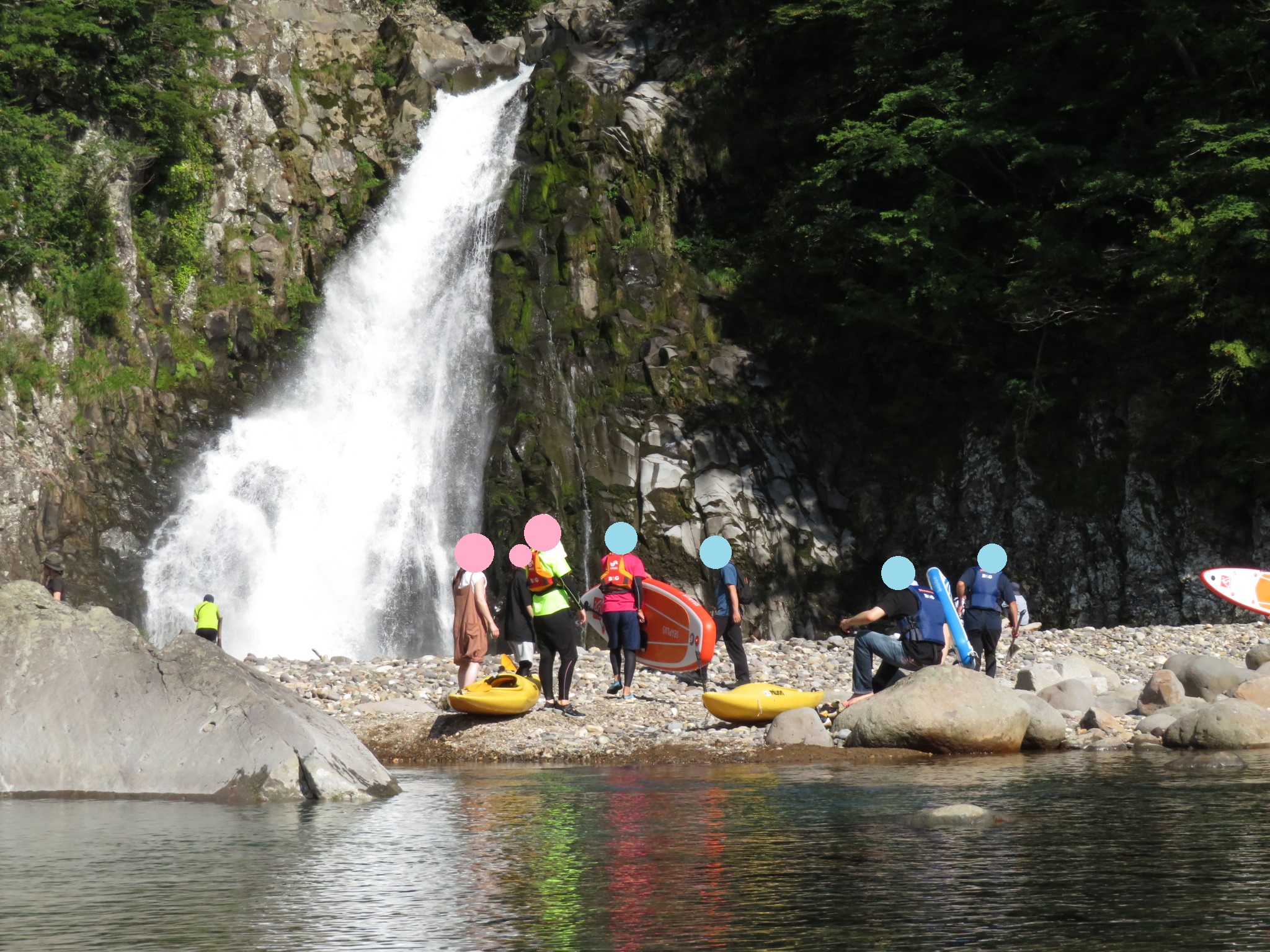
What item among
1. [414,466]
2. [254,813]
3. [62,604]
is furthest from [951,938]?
[414,466]

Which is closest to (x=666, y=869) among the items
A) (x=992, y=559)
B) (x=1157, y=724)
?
(x=1157, y=724)

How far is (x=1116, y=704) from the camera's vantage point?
43.9 ft

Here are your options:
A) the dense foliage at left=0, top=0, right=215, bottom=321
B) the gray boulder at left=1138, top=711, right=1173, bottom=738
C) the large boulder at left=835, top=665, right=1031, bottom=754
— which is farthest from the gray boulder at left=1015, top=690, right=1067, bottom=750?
the dense foliage at left=0, top=0, right=215, bottom=321

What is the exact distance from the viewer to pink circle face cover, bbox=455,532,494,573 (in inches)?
491

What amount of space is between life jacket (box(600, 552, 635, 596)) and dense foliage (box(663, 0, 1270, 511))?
525 inches

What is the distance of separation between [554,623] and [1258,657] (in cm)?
915

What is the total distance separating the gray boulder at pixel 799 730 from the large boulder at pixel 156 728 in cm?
378

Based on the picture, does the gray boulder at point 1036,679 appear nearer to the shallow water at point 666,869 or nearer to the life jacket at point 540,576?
the shallow water at point 666,869

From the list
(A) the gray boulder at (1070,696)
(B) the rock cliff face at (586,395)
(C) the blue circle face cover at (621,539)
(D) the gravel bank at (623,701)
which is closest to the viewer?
(D) the gravel bank at (623,701)

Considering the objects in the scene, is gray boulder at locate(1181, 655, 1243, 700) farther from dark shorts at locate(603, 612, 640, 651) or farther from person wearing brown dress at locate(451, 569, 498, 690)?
person wearing brown dress at locate(451, 569, 498, 690)

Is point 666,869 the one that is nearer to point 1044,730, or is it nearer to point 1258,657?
point 1044,730

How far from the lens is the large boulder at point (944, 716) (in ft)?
36.1

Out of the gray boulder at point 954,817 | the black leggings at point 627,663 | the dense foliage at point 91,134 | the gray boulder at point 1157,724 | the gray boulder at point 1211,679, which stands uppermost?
the dense foliage at point 91,134

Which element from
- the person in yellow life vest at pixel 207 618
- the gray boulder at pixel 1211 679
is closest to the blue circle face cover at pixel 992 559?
the gray boulder at pixel 1211 679
